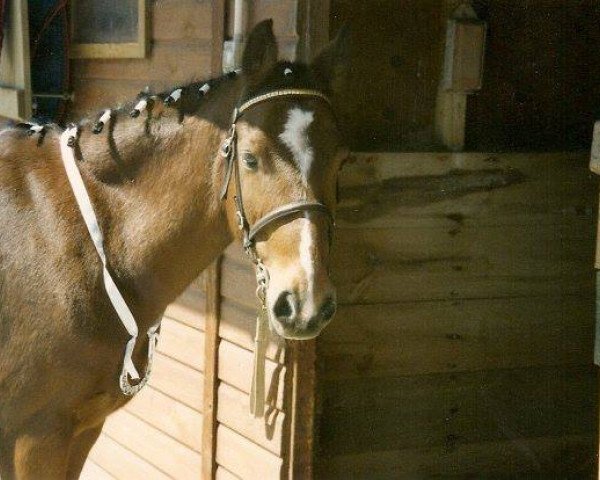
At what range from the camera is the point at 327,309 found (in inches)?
96.5

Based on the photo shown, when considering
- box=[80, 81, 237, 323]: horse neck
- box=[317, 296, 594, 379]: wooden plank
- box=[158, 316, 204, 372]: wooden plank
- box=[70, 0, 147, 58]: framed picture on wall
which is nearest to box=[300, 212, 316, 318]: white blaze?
box=[80, 81, 237, 323]: horse neck

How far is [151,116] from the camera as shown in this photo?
2895 mm

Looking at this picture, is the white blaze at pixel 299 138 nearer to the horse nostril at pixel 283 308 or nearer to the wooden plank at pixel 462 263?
the horse nostril at pixel 283 308

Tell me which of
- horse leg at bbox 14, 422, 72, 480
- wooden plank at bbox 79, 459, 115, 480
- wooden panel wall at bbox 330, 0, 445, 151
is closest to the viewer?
horse leg at bbox 14, 422, 72, 480

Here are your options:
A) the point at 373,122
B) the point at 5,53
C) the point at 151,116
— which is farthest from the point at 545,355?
the point at 5,53

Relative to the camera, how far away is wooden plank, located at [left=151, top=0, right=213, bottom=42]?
3754mm

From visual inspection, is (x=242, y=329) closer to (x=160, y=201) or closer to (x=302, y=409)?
(x=302, y=409)

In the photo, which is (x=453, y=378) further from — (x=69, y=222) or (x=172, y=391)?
(x=69, y=222)

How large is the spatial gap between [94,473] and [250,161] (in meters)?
2.71

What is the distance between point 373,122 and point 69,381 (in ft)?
5.01

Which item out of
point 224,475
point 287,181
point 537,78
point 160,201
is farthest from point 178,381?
point 537,78

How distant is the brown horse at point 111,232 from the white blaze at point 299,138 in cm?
5

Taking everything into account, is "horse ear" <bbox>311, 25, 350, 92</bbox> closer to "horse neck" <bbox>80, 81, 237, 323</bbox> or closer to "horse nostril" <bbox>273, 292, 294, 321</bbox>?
"horse neck" <bbox>80, 81, 237, 323</bbox>

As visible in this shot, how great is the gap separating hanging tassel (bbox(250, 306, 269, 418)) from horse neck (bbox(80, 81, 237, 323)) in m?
0.38
